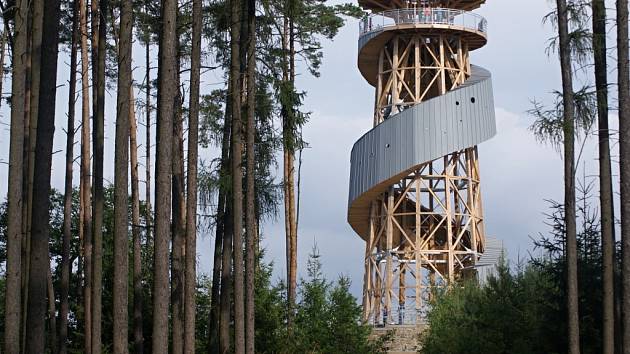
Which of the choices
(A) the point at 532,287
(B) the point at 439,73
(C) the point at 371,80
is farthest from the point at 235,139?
(C) the point at 371,80

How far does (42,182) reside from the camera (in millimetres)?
15148

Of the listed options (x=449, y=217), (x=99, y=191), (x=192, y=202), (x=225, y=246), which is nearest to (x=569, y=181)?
(x=192, y=202)

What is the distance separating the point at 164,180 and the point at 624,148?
7.19 m

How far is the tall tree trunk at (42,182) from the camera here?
15.1 m

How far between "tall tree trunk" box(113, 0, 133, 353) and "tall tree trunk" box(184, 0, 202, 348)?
167 cm

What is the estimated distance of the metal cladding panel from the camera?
1331 inches

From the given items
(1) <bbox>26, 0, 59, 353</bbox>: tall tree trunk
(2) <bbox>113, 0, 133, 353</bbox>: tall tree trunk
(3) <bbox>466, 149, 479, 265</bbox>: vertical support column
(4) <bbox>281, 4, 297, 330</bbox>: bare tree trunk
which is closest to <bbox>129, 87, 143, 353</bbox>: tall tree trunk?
(2) <bbox>113, 0, 133, 353</bbox>: tall tree trunk

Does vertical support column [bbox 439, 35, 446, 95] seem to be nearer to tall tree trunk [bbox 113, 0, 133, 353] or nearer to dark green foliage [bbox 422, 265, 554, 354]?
dark green foliage [bbox 422, 265, 554, 354]

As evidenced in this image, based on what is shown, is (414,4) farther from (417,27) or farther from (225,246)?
(225,246)

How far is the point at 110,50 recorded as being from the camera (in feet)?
91.9

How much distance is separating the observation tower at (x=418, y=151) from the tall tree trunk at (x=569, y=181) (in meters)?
13.7

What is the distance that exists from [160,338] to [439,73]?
2245 centimetres

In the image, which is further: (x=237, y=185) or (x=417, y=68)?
(x=417, y=68)

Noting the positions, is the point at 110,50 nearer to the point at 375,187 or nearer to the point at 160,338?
the point at 375,187
